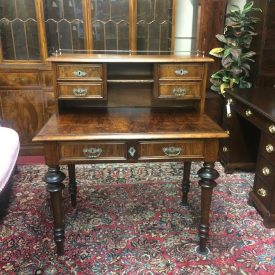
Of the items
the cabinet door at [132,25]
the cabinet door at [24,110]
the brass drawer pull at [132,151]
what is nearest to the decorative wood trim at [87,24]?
the cabinet door at [132,25]

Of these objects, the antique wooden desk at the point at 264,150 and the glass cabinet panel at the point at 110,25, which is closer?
the antique wooden desk at the point at 264,150

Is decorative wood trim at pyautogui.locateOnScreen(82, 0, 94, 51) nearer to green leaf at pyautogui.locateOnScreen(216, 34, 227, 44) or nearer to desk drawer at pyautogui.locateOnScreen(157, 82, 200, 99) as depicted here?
green leaf at pyautogui.locateOnScreen(216, 34, 227, 44)

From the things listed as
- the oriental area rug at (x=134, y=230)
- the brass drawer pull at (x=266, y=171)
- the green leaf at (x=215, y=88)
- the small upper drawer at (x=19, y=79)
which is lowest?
the oriental area rug at (x=134, y=230)

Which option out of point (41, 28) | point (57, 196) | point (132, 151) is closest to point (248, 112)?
point (132, 151)

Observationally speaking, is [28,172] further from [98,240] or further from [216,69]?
[216,69]

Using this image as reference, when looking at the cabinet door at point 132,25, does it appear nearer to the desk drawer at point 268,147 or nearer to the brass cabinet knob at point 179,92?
the brass cabinet knob at point 179,92

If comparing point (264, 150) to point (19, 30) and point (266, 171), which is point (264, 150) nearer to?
point (266, 171)

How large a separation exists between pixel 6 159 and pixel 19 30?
1.63 m

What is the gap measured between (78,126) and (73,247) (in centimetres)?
83

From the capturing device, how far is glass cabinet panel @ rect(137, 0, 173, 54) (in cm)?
314

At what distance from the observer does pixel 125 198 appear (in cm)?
260

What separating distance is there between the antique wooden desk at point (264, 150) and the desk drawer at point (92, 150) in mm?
1069

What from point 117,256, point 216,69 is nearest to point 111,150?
point 117,256

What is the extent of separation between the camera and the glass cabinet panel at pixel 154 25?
10.3 ft
